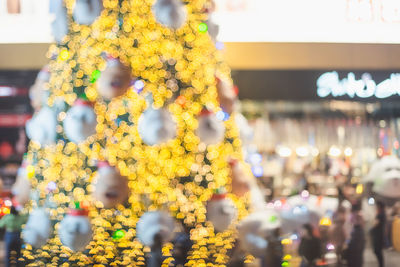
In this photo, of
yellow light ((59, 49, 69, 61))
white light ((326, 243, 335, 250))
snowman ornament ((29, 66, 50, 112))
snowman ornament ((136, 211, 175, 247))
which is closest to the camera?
snowman ornament ((136, 211, 175, 247))

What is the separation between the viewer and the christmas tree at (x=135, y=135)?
305cm

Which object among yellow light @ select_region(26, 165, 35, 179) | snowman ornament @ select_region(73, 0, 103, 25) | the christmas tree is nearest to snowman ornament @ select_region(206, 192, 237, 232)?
the christmas tree

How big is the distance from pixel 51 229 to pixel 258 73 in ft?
9.17

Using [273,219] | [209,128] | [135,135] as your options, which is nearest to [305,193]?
[273,219]

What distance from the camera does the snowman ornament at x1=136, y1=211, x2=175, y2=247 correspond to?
2959 mm

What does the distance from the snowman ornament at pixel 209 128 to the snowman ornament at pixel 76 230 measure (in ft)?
2.79

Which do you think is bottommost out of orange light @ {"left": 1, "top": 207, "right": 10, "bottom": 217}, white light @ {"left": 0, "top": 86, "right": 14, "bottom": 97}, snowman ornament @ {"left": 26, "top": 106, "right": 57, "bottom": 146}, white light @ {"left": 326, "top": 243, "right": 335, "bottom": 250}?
white light @ {"left": 326, "top": 243, "right": 335, "bottom": 250}

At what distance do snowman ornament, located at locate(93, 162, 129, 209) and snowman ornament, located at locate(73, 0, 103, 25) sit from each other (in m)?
0.89

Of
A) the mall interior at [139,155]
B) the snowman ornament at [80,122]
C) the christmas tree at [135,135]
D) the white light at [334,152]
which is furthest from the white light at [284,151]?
the snowman ornament at [80,122]

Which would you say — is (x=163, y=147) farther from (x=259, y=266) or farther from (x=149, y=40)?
(x=259, y=266)

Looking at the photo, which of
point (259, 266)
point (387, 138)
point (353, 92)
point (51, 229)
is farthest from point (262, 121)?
point (51, 229)

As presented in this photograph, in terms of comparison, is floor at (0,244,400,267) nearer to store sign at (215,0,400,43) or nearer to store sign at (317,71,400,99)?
store sign at (317,71,400,99)

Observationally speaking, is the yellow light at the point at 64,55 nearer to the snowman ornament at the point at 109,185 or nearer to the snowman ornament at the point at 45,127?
the snowman ornament at the point at 45,127

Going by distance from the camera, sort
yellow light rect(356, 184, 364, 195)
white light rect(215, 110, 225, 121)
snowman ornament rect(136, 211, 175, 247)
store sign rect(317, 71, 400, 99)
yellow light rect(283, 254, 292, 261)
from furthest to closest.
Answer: yellow light rect(356, 184, 364, 195) → store sign rect(317, 71, 400, 99) → yellow light rect(283, 254, 292, 261) → white light rect(215, 110, 225, 121) → snowman ornament rect(136, 211, 175, 247)
